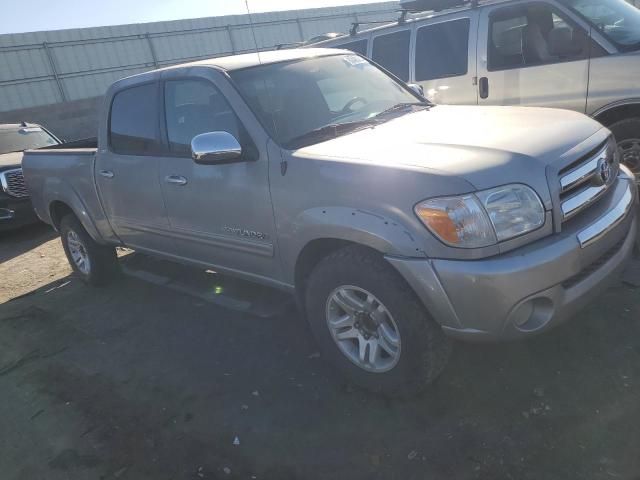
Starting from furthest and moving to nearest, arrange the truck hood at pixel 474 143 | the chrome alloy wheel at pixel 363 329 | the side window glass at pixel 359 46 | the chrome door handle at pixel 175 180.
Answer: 1. the side window glass at pixel 359 46
2. the chrome door handle at pixel 175 180
3. the chrome alloy wheel at pixel 363 329
4. the truck hood at pixel 474 143

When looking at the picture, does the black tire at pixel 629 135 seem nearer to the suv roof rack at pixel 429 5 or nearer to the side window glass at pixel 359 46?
the suv roof rack at pixel 429 5

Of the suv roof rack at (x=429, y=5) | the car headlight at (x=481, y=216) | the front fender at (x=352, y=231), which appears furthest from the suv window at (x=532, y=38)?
the front fender at (x=352, y=231)

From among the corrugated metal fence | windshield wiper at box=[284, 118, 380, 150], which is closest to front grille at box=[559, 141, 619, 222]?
windshield wiper at box=[284, 118, 380, 150]

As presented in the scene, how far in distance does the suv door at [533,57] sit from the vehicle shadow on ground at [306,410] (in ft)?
7.55

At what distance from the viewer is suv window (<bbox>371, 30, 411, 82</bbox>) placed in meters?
6.20

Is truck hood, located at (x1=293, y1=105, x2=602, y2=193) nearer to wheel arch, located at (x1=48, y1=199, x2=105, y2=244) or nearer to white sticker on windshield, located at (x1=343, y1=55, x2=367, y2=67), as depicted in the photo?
white sticker on windshield, located at (x1=343, y1=55, x2=367, y2=67)

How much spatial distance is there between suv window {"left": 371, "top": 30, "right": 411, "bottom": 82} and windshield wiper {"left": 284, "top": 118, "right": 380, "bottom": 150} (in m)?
3.33

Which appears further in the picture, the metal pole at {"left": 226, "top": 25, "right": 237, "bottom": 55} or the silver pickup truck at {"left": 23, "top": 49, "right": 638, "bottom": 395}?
the metal pole at {"left": 226, "top": 25, "right": 237, "bottom": 55}

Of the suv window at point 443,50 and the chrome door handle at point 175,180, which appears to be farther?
the suv window at point 443,50

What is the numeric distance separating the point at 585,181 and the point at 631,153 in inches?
98.1

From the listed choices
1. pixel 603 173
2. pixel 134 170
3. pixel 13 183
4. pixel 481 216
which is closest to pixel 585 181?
pixel 603 173

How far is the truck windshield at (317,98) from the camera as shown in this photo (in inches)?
124

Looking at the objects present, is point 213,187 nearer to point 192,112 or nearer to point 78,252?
point 192,112

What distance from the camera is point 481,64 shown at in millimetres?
5504
